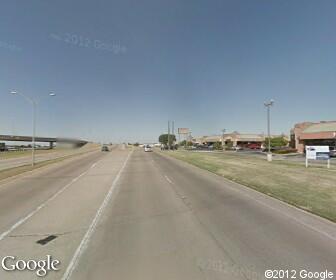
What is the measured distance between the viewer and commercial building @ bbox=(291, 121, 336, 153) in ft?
177

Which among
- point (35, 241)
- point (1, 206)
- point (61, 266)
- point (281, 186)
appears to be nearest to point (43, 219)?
point (35, 241)

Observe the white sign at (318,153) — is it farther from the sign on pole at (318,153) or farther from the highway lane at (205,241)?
the highway lane at (205,241)

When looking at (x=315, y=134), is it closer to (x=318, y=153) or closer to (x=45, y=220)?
(x=318, y=153)

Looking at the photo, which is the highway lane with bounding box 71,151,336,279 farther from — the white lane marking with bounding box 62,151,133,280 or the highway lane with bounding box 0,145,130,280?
the highway lane with bounding box 0,145,130,280

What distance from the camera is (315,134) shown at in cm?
5622

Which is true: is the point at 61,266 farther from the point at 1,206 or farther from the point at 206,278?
the point at 1,206

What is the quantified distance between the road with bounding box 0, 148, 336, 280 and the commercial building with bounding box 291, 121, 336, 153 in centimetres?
4781

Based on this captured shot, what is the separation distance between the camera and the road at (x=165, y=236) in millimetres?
5395

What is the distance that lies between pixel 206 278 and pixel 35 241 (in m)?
4.00

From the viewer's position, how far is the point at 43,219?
912cm

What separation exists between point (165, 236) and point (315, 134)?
2180 inches

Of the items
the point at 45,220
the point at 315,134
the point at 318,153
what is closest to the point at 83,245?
the point at 45,220

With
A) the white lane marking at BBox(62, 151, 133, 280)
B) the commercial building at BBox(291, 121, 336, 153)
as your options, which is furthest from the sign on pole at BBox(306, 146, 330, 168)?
the commercial building at BBox(291, 121, 336, 153)

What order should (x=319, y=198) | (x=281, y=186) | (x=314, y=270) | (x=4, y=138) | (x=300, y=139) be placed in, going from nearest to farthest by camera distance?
(x=314, y=270)
(x=319, y=198)
(x=281, y=186)
(x=300, y=139)
(x=4, y=138)
